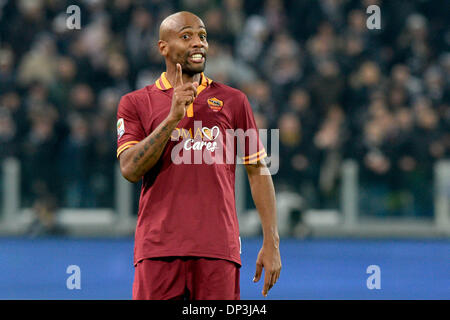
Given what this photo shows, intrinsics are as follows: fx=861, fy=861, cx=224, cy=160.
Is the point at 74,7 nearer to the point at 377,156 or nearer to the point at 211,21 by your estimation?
the point at 211,21

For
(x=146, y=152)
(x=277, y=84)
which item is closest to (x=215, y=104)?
(x=146, y=152)

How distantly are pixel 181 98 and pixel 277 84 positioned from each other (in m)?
8.66

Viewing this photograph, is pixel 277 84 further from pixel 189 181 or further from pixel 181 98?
pixel 181 98

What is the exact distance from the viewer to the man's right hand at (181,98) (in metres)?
3.51

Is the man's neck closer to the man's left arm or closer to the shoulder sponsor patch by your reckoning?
the shoulder sponsor patch

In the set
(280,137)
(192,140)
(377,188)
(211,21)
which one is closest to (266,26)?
(211,21)

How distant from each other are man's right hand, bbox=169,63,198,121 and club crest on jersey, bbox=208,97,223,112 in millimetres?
229

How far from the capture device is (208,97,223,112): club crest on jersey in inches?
150

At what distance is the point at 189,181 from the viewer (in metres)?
3.72

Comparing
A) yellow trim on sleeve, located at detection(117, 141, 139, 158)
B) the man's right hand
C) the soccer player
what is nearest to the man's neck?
the soccer player

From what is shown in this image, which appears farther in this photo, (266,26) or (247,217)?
(266,26)
